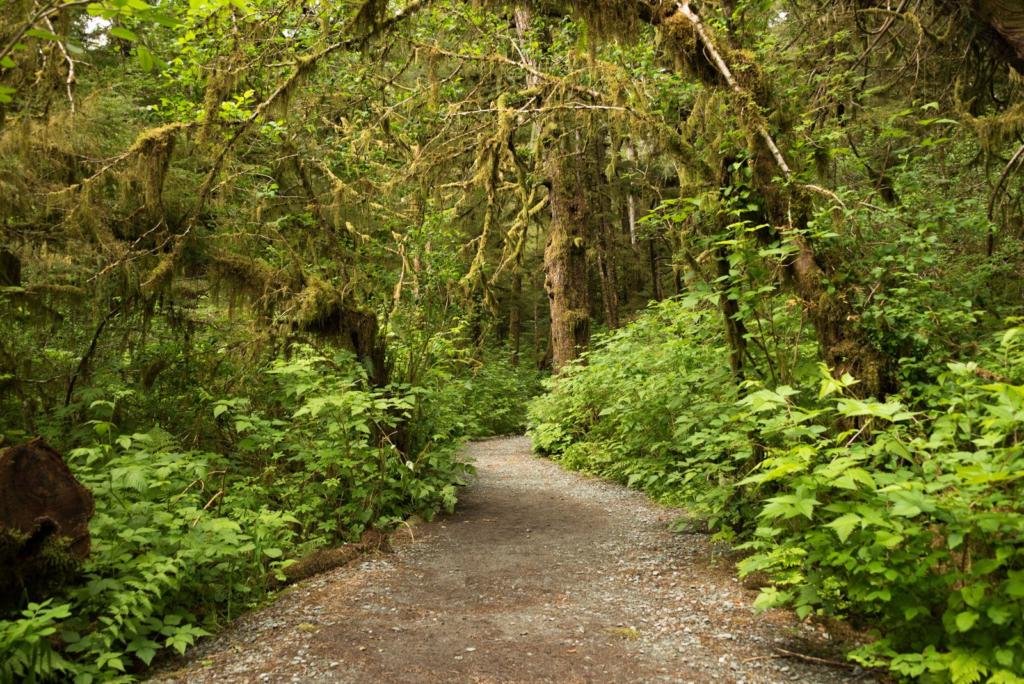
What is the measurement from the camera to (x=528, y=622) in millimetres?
3861

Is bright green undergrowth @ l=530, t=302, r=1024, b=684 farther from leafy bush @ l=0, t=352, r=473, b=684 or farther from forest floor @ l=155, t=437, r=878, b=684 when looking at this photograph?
leafy bush @ l=0, t=352, r=473, b=684

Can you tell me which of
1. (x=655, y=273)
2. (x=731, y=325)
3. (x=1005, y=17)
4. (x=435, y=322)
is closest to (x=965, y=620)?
(x=731, y=325)

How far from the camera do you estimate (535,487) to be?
8.38 metres

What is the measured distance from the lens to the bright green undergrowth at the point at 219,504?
10.3 ft

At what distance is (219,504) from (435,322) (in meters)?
4.49

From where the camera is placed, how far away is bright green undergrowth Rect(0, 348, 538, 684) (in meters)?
3.14

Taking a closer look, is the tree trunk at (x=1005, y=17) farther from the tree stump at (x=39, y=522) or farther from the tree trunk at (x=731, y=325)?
the tree stump at (x=39, y=522)

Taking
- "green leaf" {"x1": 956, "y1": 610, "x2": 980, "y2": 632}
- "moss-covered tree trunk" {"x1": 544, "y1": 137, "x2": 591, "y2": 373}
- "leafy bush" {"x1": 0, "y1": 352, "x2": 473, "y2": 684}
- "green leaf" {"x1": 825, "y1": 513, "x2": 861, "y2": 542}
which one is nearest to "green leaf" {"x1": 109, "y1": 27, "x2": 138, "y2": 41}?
"leafy bush" {"x1": 0, "y1": 352, "x2": 473, "y2": 684}

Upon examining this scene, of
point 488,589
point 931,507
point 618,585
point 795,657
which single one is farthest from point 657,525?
point 931,507

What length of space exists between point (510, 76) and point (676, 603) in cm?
979

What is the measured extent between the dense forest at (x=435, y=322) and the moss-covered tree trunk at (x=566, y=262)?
8.11 feet

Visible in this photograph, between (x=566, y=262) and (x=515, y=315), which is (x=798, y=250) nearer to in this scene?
(x=566, y=262)

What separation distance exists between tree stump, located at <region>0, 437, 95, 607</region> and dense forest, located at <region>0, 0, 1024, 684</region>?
0.02m

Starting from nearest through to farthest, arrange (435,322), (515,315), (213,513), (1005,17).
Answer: (213,513) → (1005,17) → (435,322) → (515,315)
